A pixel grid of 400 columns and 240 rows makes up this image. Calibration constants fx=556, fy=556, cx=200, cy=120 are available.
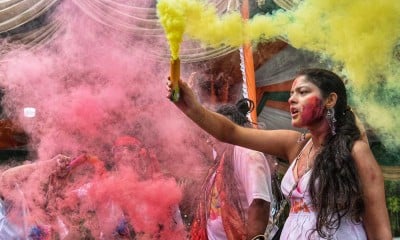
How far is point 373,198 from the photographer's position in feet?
6.86

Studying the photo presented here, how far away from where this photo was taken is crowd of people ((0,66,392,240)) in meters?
2.12

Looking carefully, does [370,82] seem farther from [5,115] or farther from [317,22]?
[5,115]

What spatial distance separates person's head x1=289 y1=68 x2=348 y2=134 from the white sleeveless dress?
0.74 feet

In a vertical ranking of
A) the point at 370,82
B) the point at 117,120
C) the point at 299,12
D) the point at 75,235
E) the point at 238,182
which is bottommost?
the point at 75,235

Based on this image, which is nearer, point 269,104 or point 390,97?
point 390,97

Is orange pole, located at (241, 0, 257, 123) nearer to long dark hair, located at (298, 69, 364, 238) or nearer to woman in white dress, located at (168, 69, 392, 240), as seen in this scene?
woman in white dress, located at (168, 69, 392, 240)

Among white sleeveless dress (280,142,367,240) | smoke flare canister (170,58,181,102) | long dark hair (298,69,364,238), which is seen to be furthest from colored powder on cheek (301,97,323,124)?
smoke flare canister (170,58,181,102)

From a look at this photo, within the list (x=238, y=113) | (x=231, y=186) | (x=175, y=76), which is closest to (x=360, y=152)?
(x=175, y=76)

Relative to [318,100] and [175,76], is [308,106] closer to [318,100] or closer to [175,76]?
[318,100]

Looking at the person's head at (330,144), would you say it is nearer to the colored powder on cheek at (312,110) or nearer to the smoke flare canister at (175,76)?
the colored powder on cheek at (312,110)

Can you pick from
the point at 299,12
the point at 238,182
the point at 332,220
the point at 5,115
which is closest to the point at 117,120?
the point at 5,115

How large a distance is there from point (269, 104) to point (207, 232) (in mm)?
2078

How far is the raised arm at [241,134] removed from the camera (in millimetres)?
2297

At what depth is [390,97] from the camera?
3322 millimetres
